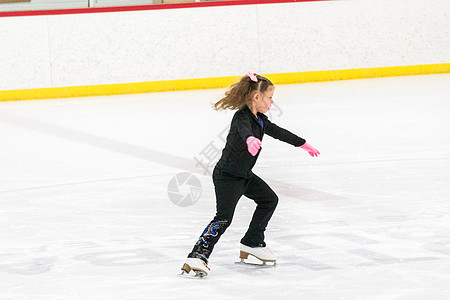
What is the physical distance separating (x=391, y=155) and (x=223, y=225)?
3.07 meters

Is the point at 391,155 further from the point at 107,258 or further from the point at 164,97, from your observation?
the point at 164,97

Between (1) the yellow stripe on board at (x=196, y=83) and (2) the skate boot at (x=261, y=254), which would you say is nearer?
(2) the skate boot at (x=261, y=254)

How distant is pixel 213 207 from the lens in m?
4.74

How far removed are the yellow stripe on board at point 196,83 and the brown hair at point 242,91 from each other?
863 cm

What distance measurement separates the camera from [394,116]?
8.39 m

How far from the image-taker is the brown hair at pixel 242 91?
3373mm

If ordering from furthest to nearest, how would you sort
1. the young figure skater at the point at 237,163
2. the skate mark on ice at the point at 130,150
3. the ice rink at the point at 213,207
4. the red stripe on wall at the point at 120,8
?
the red stripe on wall at the point at 120,8 → the skate mark on ice at the point at 130,150 → the young figure skater at the point at 237,163 → the ice rink at the point at 213,207

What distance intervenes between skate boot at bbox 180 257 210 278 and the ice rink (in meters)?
0.03

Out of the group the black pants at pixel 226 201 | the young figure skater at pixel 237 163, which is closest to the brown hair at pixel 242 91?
the young figure skater at pixel 237 163

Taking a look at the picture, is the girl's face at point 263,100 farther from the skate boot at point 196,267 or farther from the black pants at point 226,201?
the skate boot at point 196,267

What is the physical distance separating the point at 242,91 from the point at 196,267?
0.72 m

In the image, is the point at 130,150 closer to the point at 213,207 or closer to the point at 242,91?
the point at 213,207

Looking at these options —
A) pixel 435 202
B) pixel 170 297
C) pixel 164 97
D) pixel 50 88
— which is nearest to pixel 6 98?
pixel 50 88

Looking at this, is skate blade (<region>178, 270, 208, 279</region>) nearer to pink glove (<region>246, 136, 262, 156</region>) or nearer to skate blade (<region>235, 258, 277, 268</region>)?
skate blade (<region>235, 258, 277, 268</region>)
